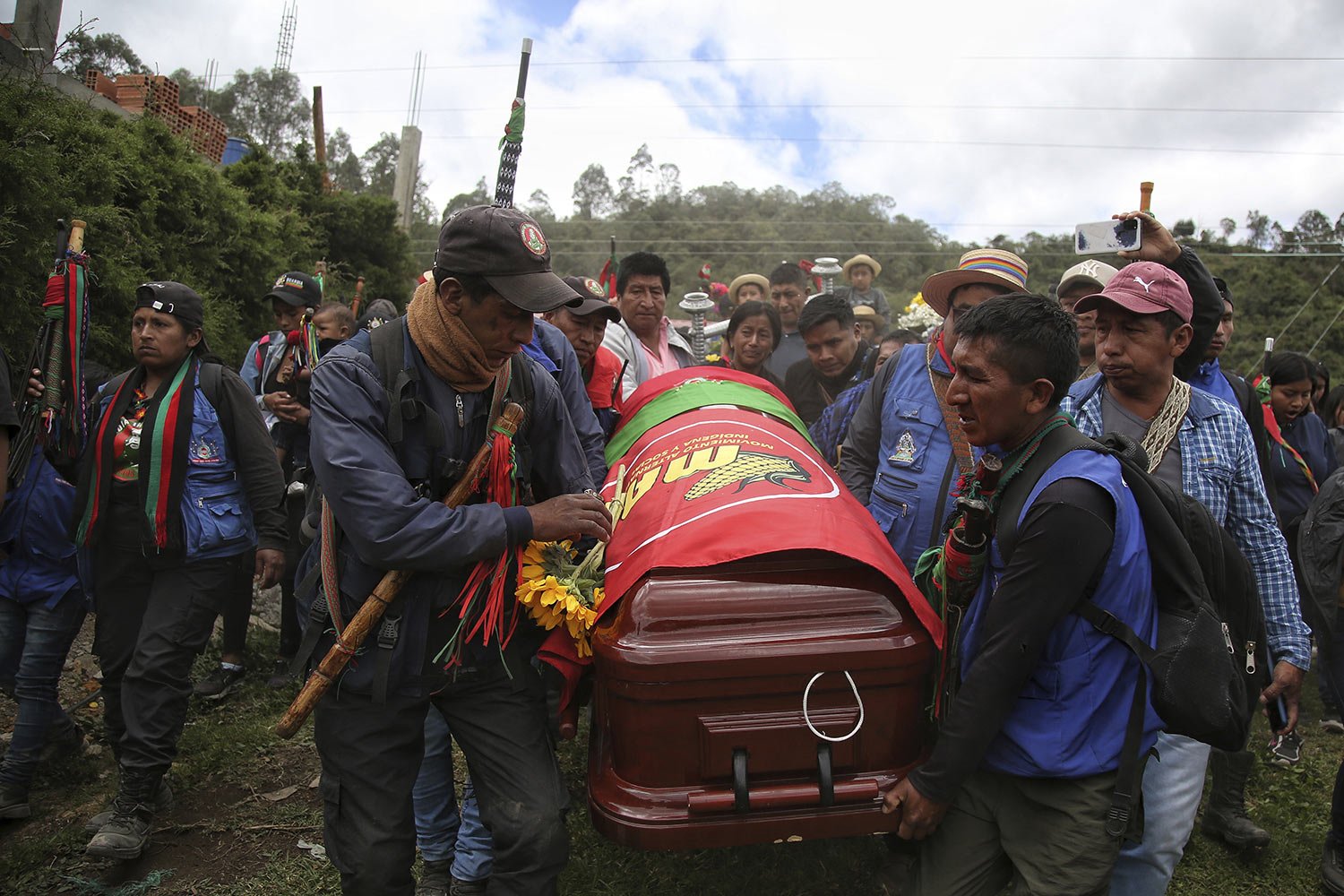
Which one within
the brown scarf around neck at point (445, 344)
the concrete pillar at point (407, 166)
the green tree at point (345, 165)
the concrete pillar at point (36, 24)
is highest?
the green tree at point (345, 165)

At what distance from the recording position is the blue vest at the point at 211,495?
3.61 metres

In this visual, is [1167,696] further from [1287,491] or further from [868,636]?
[1287,491]

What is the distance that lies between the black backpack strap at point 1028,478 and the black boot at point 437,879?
A: 2.19 meters

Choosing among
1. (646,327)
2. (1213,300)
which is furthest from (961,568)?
(646,327)

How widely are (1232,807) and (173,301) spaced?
4.83 m

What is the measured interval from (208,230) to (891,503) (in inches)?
252

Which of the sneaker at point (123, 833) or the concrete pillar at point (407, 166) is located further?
the concrete pillar at point (407, 166)

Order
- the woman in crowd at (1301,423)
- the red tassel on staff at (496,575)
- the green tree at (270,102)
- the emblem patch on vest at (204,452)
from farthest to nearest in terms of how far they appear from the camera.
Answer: the green tree at (270,102)
the woman in crowd at (1301,423)
the emblem patch on vest at (204,452)
the red tassel on staff at (496,575)

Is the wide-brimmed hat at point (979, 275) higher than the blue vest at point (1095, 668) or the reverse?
higher

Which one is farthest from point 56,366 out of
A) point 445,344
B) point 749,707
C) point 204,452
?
point 749,707

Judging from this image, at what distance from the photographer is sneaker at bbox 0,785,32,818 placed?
364cm

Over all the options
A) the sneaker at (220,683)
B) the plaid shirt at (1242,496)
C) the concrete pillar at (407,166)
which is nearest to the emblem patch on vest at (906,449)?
the plaid shirt at (1242,496)

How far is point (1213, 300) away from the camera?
10.0ft

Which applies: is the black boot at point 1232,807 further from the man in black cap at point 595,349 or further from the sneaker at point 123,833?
the sneaker at point 123,833
